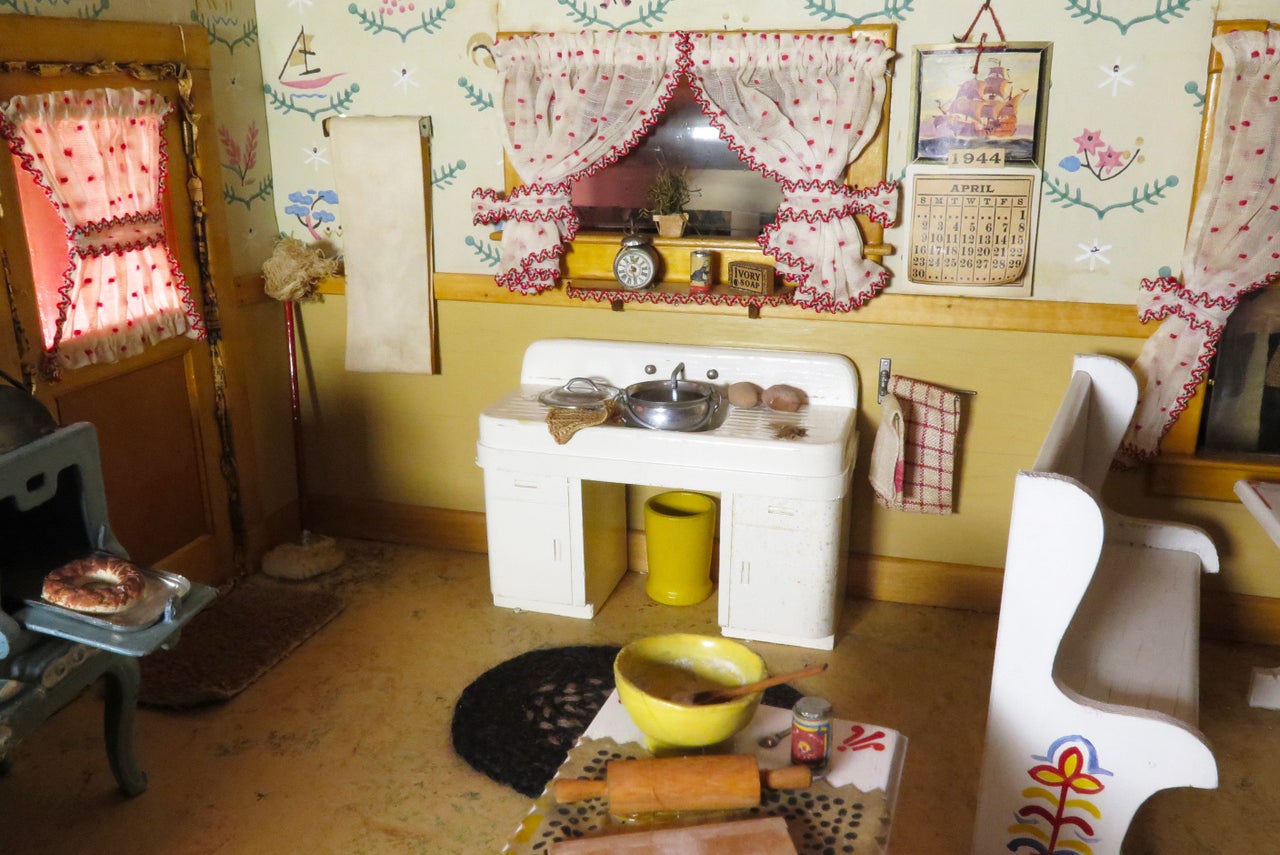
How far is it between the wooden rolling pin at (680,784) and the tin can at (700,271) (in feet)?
7.00

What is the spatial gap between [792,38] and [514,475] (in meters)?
1.63

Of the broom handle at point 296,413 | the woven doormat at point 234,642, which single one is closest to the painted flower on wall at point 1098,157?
the broom handle at point 296,413

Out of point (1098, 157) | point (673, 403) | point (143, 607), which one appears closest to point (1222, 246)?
point (1098, 157)

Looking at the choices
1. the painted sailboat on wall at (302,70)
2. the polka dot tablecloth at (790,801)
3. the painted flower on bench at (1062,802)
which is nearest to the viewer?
the polka dot tablecloth at (790,801)

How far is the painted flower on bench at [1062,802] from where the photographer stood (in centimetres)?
216

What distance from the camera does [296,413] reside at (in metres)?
4.12

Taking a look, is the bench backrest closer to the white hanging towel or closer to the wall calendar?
the wall calendar

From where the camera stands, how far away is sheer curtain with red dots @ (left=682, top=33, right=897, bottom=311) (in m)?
3.31

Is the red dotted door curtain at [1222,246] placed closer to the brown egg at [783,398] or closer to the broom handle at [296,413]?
the brown egg at [783,398]

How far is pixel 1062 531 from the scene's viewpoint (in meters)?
2.03

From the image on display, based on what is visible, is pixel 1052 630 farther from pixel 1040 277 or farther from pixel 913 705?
pixel 1040 277

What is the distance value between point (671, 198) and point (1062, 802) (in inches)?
87.6

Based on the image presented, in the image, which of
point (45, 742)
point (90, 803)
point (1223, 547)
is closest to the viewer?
point (90, 803)

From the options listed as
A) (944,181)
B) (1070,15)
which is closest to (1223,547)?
(944,181)
